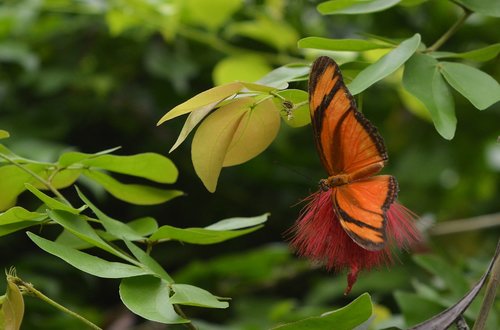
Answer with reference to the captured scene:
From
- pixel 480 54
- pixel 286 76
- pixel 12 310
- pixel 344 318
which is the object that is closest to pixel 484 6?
pixel 480 54

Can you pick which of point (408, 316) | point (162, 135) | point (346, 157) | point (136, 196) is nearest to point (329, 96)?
point (346, 157)

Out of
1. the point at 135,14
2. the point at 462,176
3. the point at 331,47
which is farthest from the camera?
the point at 462,176

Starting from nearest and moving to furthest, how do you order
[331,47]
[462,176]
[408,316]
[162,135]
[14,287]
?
[14,287]
[331,47]
[408,316]
[162,135]
[462,176]

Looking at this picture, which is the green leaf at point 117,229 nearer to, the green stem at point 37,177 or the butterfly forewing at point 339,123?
the green stem at point 37,177

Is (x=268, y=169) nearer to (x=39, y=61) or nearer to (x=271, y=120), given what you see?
(x=39, y=61)

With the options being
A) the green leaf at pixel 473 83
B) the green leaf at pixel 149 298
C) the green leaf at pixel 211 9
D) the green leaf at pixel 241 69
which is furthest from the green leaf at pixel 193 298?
the green leaf at pixel 211 9

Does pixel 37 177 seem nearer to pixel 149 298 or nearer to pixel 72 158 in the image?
pixel 72 158
